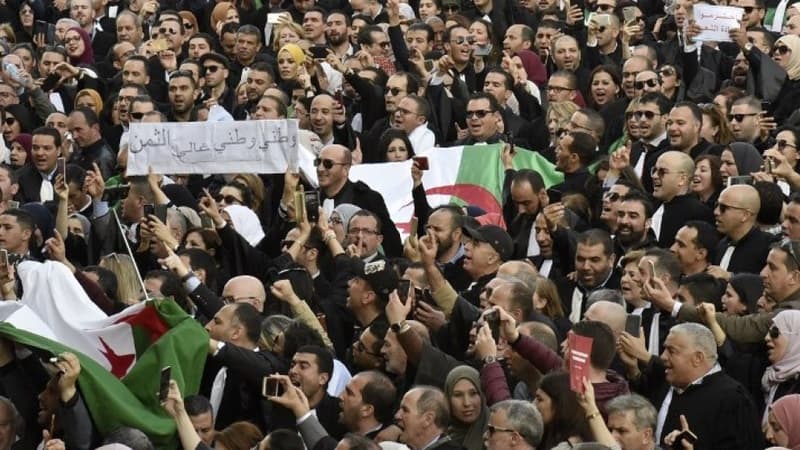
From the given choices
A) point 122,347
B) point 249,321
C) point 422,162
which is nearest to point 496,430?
point 249,321

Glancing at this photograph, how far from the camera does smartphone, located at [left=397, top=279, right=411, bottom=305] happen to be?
12.0m

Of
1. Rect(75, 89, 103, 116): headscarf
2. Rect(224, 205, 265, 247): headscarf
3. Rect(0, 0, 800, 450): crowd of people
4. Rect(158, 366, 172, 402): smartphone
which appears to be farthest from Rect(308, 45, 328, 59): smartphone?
Rect(158, 366, 172, 402): smartphone

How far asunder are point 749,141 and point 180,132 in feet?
12.7

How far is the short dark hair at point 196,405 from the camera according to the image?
1123cm

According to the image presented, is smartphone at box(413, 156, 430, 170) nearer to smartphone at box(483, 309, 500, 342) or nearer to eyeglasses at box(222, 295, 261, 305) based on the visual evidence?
eyeglasses at box(222, 295, 261, 305)

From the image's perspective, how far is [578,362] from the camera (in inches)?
405

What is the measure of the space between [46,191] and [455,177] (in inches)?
118

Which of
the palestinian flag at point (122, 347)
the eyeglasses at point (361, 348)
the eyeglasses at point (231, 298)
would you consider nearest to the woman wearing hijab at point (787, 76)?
the eyeglasses at point (231, 298)

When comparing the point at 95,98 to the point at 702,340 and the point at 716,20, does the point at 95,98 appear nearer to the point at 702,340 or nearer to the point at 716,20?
the point at 716,20

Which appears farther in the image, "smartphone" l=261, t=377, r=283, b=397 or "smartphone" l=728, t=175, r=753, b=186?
"smartphone" l=728, t=175, r=753, b=186

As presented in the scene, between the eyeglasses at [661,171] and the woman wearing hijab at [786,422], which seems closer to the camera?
the woman wearing hijab at [786,422]

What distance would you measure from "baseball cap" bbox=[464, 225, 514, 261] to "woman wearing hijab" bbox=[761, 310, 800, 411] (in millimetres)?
2526

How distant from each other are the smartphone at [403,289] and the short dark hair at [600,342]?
3.97 feet

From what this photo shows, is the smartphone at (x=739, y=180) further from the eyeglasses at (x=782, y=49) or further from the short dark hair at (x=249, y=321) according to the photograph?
the eyeglasses at (x=782, y=49)
